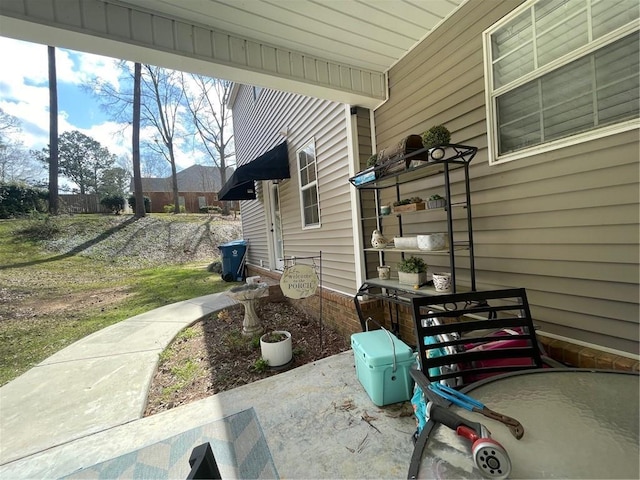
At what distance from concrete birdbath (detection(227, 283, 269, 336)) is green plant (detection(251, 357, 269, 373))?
34.6 inches

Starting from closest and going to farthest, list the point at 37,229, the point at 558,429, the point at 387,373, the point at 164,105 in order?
the point at 558,429 → the point at 387,373 → the point at 37,229 → the point at 164,105

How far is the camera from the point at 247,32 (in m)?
2.33

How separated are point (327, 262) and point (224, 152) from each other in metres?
15.8

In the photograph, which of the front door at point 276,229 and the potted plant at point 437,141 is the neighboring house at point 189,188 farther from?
the potted plant at point 437,141

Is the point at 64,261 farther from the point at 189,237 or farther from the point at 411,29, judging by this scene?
the point at 411,29

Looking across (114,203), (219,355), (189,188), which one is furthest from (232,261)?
(189,188)

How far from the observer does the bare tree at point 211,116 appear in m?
15.6

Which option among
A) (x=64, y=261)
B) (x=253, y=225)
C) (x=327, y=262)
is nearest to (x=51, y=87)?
(x=64, y=261)

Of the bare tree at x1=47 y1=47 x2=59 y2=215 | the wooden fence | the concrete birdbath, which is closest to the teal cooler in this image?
the concrete birdbath

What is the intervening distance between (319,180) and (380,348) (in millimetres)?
2767

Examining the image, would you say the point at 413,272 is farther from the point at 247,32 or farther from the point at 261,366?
the point at 247,32

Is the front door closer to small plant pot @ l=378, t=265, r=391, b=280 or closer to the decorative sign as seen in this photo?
the decorative sign

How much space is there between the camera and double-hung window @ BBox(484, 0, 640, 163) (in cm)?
152

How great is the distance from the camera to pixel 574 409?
1.01m
